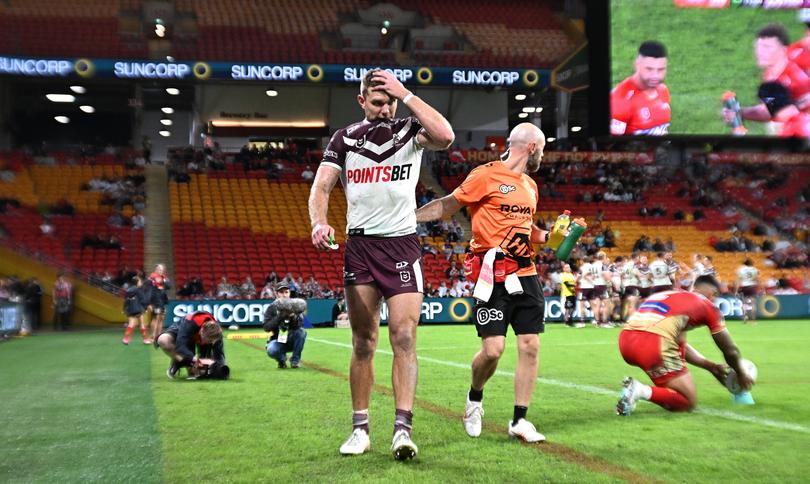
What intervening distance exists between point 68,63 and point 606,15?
1842cm

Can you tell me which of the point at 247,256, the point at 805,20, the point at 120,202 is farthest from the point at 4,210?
the point at 805,20

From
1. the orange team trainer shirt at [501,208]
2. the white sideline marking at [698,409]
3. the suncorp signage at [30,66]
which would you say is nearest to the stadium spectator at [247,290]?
the suncorp signage at [30,66]

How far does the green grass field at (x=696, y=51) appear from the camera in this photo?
894 inches

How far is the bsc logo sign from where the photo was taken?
584cm

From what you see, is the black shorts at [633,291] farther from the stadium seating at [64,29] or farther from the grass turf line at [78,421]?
the stadium seating at [64,29]

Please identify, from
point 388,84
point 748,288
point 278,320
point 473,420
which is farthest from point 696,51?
point 388,84

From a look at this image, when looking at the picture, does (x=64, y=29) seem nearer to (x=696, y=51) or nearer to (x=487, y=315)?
(x=696, y=51)

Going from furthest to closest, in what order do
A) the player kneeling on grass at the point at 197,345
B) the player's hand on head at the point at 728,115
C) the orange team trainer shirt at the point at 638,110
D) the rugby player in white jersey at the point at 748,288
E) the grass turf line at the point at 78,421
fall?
the rugby player in white jersey at the point at 748,288, the player's hand on head at the point at 728,115, the orange team trainer shirt at the point at 638,110, the player kneeling on grass at the point at 197,345, the grass turf line at the point at 78,421

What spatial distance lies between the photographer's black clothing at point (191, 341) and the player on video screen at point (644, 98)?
1558 centimetres

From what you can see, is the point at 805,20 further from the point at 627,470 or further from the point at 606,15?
the point at 627,470

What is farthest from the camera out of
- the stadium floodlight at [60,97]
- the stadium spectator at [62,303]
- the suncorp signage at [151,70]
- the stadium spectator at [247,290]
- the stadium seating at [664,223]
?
the stadium floodlight at [60,97]

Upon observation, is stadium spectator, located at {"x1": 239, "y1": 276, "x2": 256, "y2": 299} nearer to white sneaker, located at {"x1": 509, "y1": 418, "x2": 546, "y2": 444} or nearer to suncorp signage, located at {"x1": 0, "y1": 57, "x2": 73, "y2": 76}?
suncorp signage, located at {"x1": 0, "y1": 57, "x2": 73, "y2": 76}

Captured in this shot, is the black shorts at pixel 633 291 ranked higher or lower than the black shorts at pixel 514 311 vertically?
lower

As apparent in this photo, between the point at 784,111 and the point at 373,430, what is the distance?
810 inches
